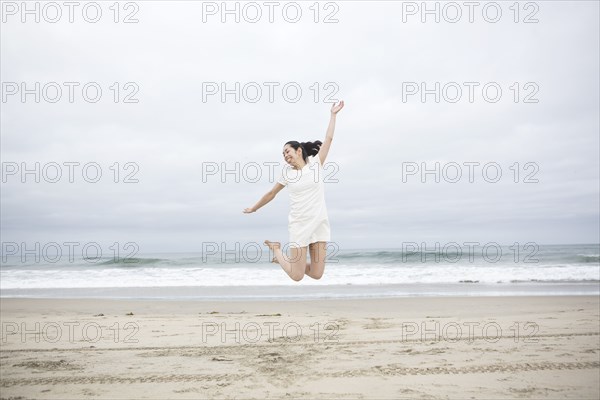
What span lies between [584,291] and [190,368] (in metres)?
15.2

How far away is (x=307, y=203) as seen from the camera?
5066 mm

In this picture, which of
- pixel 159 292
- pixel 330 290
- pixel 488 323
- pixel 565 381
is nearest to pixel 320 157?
pixel 565 381

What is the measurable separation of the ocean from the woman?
10.7 m

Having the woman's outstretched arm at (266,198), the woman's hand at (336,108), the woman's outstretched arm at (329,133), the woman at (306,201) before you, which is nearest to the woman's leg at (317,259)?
the woman at (306,201)

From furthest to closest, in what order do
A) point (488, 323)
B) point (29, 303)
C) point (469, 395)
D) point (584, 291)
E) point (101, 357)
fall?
point (584, 291)
point (29, 303)
point (488, 323)
point (101, 357)
point (469, 395)

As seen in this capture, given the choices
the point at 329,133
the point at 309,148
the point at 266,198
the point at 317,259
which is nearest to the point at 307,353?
the point at 317,259

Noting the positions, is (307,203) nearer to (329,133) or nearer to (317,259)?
(317,259)

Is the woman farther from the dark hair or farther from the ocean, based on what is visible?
the ocean

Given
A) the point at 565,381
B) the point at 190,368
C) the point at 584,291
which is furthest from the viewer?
the point at 584,291

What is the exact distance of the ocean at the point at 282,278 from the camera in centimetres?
1748

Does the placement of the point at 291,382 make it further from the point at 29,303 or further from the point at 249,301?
the point at 29,303

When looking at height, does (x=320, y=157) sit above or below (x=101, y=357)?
above

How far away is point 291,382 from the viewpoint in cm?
618

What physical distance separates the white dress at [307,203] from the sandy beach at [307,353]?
6.86 ft
